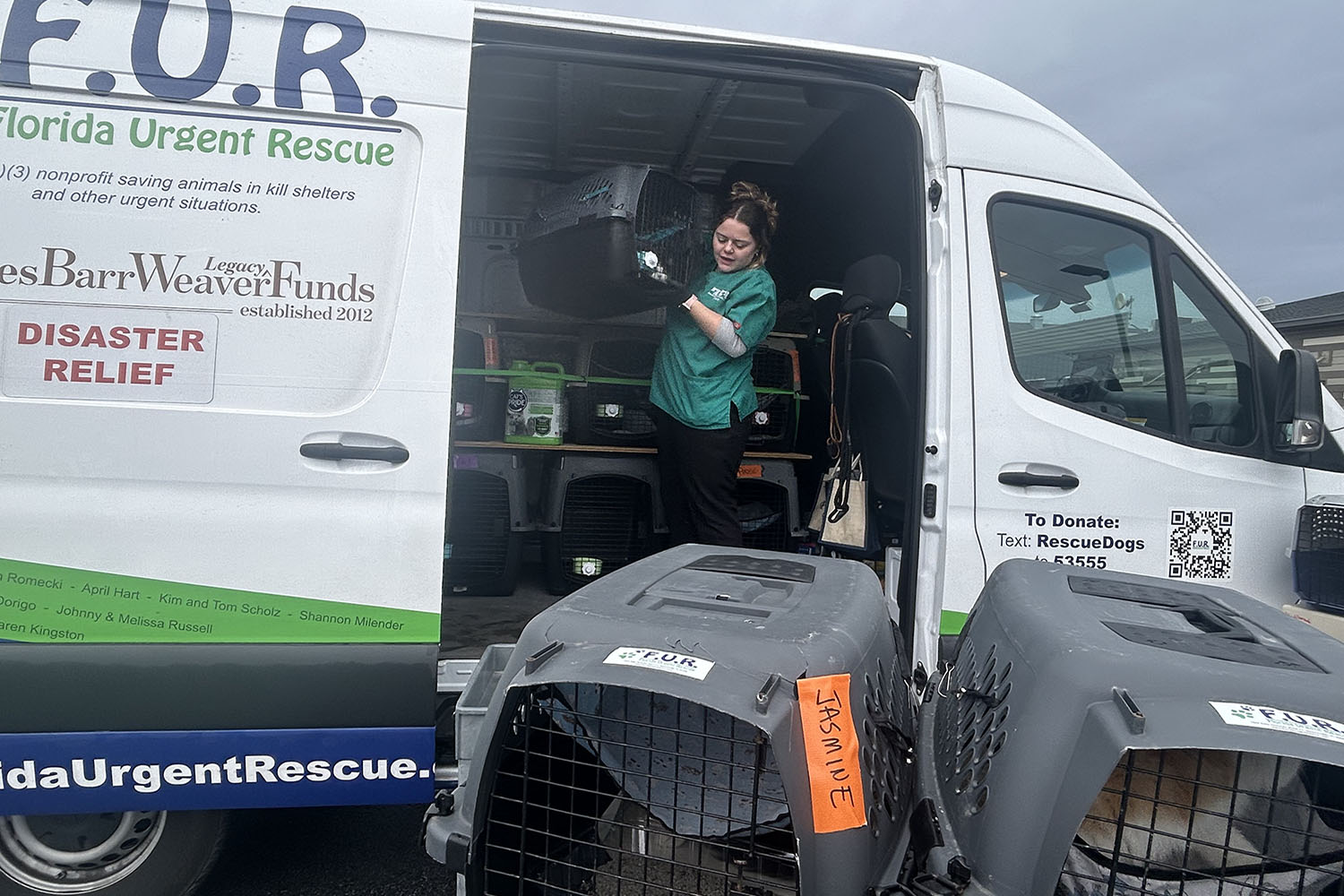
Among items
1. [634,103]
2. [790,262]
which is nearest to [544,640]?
[634,103]

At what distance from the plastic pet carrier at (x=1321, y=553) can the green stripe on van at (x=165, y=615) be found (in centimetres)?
247

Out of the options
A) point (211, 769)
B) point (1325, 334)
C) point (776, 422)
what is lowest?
point (211, 769)

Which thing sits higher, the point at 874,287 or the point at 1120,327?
the point at 874,287

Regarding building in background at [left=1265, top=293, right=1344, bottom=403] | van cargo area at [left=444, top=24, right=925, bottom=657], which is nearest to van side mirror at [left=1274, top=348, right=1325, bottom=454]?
van cargo area at [left=444, top=24, right=925, bottom=657]

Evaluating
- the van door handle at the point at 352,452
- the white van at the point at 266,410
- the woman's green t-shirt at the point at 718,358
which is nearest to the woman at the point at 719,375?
the woman's green t-shirt at the point at 718,358

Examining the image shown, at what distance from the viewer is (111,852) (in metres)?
2.05

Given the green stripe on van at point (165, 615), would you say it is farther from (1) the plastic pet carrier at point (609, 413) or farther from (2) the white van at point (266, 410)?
(1) the plastic pet carrier at point (609, 413)

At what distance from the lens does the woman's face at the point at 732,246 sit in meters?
2.93

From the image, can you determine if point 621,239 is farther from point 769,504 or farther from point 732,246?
point 769,504

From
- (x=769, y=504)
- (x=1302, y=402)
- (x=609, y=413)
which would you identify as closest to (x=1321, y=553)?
(x=1302, y=402)

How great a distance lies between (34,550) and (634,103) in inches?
100

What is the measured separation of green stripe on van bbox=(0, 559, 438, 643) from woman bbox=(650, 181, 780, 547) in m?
1.22

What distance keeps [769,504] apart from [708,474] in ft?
4.11

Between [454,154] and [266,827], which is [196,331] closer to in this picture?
[454,154]
